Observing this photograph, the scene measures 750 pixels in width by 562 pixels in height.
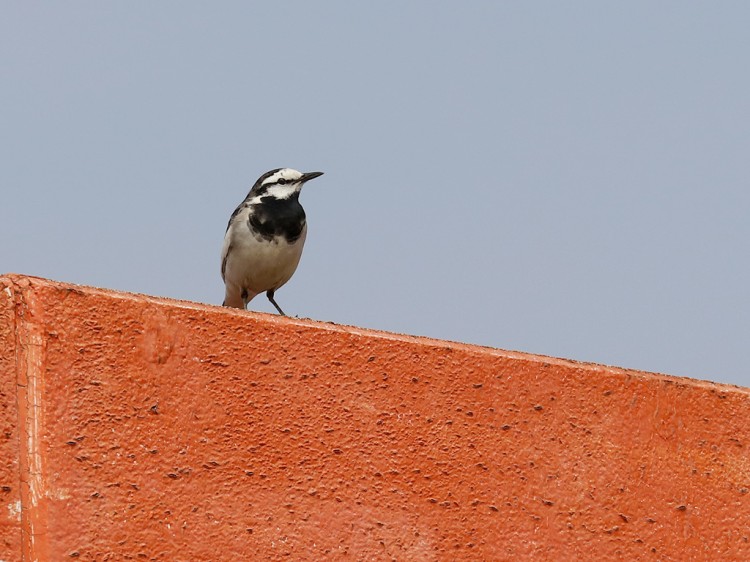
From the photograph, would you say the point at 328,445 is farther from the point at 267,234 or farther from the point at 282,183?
the point at 282,183

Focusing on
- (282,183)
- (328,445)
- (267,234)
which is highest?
(282,183)

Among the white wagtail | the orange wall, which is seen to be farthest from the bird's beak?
the orange wall

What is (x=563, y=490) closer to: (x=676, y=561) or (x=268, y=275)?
(x=676, y=561)

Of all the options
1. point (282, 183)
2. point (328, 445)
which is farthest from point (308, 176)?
point (328, 445)

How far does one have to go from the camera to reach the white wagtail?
7785 millimetres

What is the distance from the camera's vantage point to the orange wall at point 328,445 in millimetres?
2787

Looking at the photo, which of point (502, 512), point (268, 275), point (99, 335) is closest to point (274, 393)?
point (99, 335)

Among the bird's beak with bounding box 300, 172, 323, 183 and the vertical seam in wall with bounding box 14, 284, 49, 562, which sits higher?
the bird's beak with bounding box 300, 172, 323, 183

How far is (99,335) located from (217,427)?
34cm

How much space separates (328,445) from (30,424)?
707 millimetres

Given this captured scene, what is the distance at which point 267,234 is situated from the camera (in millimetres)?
7766

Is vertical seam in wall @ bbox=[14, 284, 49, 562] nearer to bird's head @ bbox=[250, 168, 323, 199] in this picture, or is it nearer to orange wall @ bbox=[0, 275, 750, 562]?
orange wall @ bbox=[0, 275, 750, 562]

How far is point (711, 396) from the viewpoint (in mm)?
3576

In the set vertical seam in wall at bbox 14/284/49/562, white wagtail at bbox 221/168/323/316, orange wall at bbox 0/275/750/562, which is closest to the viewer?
vertical seam in wall at bbox 14/284/49/562
